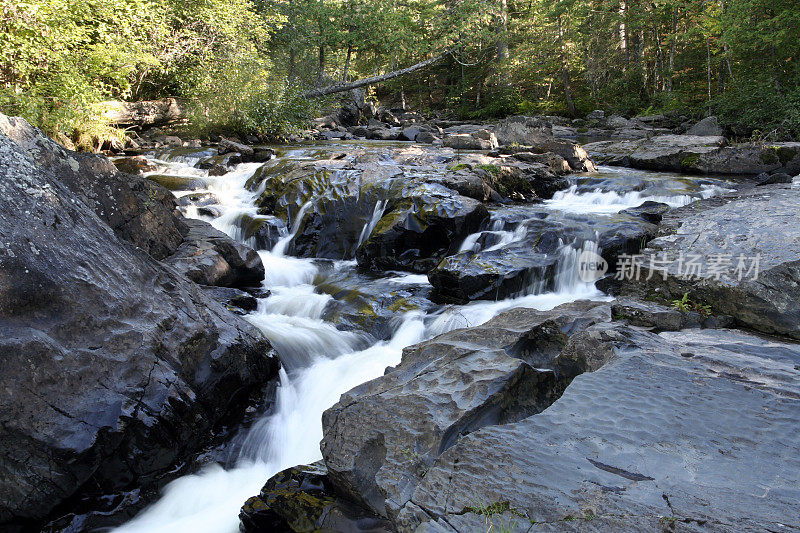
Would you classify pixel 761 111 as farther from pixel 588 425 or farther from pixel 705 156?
Result: pixel 588 425

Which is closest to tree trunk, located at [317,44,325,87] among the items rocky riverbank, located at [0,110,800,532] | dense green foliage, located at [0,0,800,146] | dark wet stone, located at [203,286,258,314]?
dense green foliage, located at [0,0,800,146]

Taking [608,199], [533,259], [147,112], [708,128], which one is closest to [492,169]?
[608,199]

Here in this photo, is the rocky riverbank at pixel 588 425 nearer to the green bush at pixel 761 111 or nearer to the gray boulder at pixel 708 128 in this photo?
the green bush at pixel 761 111

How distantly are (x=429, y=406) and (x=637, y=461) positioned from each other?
1238 millimetres

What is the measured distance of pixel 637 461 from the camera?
7.30ft

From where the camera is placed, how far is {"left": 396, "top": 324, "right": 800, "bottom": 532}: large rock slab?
191 centimetres

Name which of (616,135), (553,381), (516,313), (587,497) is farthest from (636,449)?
(616,135)

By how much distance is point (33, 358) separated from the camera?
3.43m

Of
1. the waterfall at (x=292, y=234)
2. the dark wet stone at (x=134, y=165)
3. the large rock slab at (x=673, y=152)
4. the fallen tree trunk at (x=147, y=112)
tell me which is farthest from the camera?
the fallen tree trunk at (x=147, y=112)

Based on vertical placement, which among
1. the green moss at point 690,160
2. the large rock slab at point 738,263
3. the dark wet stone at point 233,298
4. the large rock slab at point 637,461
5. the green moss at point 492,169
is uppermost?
the green moss at point 690,160

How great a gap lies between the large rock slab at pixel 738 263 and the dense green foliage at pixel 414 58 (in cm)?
1065

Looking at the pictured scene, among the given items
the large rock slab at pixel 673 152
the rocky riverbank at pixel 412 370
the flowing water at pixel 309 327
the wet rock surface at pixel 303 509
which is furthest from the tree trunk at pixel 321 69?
the wet rock surface at pixel 303 509

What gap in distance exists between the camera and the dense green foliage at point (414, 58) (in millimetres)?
11641

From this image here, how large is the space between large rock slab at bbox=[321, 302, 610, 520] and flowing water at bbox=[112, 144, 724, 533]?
1194 millimetres
